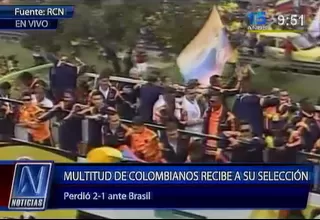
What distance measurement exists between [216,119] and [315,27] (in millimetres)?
440

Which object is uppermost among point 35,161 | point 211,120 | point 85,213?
point 211,120

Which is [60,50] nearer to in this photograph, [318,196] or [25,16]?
[25,16]

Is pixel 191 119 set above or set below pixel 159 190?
above

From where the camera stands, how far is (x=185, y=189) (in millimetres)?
1531

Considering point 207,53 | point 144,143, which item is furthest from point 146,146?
point 207,53

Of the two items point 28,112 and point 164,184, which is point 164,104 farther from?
point 28,112

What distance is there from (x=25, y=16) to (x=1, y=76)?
0.22 m

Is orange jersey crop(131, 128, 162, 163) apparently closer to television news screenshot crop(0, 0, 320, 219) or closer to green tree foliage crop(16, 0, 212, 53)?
television news screenshot crop(0, 0, 320, 219)

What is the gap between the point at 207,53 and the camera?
1522 millimetres

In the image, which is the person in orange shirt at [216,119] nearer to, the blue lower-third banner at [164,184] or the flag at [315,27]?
the blue lower-third banner at [164,184]

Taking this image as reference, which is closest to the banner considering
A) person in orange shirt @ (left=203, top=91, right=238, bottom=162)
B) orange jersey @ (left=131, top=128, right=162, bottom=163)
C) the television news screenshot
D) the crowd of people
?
the television news screenshot

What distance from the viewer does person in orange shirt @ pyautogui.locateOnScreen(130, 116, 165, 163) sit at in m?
1.53

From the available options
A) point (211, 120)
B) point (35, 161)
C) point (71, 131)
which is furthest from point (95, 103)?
point (211, 120)

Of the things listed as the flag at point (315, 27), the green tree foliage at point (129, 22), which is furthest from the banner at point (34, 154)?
the flag at point (315, 27)
